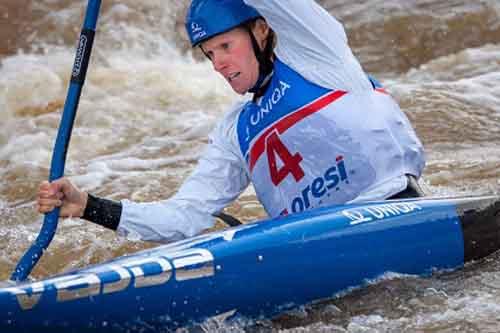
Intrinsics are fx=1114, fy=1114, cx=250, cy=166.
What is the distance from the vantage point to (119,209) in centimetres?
365

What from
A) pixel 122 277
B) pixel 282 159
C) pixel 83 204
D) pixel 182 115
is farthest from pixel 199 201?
pixel 182 115

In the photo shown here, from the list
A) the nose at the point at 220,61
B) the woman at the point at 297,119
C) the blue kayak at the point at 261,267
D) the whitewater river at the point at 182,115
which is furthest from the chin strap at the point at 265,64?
the whitewater river at the point at 182,115

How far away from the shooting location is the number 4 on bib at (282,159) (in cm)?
377

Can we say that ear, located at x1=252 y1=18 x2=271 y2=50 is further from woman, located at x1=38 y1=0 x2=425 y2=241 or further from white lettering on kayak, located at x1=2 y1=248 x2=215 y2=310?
white lettering on kayak, located at x1=2 y1=248 x2=215 y2=310

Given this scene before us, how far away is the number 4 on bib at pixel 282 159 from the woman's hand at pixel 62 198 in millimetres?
650

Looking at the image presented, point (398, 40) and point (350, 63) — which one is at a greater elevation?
point (350, 63)

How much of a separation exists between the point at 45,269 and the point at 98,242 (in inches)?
14.8

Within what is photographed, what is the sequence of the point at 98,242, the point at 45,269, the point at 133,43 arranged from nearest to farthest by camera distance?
the point at 45,269, the point at 98,242, the point at 133,43

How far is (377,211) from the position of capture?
3523mm

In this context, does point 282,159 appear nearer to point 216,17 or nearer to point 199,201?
point 199,201

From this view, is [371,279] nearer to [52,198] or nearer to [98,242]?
[52,198]

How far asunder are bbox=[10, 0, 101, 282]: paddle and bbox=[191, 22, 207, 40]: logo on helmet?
1.16 feet

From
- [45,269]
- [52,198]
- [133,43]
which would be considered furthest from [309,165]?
[133,43]

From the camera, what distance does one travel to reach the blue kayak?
9.52 feet
